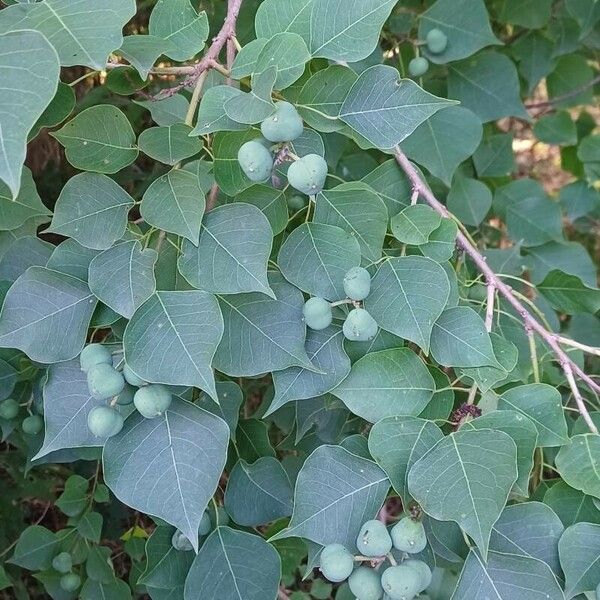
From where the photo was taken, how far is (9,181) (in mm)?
633

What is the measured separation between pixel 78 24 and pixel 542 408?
0.72m

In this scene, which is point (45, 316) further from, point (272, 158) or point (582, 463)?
point (582, 463)

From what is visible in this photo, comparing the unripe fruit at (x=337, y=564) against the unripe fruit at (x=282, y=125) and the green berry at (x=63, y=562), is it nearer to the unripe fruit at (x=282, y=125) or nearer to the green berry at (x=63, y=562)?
the unripe fruit at (x=282, y=125)

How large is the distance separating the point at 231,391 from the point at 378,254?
0.30m

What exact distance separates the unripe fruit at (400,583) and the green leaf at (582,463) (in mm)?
261

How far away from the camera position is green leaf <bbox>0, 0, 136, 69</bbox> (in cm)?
74

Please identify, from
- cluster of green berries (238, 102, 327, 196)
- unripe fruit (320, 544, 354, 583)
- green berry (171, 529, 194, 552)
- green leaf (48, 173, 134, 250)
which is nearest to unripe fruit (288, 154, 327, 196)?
cluster of green berries (238, 102, 327, 196)

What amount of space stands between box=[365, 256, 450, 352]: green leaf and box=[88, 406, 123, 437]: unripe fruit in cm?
34

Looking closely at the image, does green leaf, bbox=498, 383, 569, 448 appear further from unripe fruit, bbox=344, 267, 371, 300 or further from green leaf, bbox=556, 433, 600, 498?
unripe fruit, bbox=344, 267, 371, 300

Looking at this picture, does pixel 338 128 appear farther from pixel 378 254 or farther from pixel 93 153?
pixel 93 153

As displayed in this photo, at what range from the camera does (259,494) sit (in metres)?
1.09

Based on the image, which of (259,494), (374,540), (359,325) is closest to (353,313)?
(359,325)

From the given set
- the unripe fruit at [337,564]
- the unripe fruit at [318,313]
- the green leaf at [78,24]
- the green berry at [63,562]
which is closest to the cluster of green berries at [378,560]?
the unripe fruit at [337,564]

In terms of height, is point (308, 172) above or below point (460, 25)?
above
